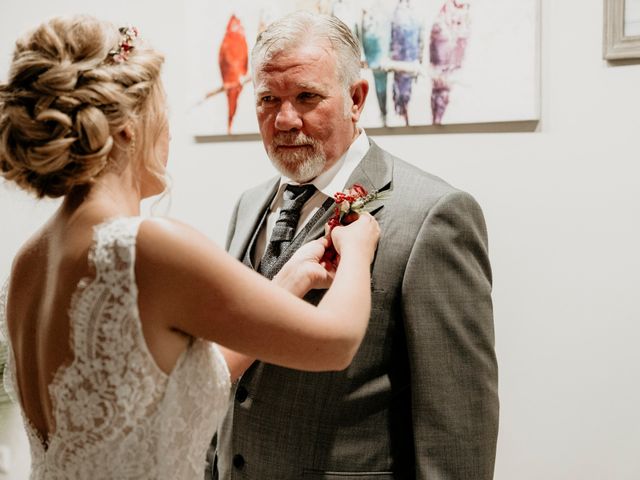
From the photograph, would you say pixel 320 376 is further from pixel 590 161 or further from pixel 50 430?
pixel 590 161

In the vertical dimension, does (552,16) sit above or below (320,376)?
above

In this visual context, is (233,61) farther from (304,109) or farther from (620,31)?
(620,31)

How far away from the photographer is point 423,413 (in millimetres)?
1616

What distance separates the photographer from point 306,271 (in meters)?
1.61

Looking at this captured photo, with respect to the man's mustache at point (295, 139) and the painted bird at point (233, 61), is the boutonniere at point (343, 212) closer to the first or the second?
the man's mustache at point (295, 139)

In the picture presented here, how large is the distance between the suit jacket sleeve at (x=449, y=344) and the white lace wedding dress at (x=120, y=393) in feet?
1.43

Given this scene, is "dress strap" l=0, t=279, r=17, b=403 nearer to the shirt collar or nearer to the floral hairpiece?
the floral hairpiece

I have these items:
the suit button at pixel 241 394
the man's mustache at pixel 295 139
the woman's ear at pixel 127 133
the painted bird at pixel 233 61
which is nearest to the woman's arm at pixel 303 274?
the suit button at pixel 241 394

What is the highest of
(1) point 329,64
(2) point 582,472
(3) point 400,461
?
(1) point 329,64

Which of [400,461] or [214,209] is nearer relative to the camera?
[400,461]

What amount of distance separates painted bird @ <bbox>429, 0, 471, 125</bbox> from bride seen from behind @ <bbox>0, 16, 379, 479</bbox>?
108 centimetres

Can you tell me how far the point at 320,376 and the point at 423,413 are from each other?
0.72 ft

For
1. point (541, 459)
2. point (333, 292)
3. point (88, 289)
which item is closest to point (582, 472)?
point (541, 459)

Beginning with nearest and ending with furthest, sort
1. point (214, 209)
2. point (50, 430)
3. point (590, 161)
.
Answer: point (50, 430) → point (590, 161) → point (214, 209)
